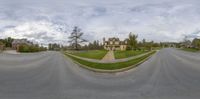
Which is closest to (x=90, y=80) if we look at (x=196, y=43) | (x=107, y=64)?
(x=107, y=64)

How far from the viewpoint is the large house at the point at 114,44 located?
8.70m

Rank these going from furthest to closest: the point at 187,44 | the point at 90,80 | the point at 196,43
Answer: the point at 187,44 → the point at 196,43 → the point at 90,80

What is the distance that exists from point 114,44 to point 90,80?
1944 mm

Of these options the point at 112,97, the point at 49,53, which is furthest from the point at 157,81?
the point at 49,53

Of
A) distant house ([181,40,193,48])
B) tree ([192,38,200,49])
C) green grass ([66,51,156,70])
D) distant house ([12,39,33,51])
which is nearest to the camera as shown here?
green grass ([66,51,156,70])

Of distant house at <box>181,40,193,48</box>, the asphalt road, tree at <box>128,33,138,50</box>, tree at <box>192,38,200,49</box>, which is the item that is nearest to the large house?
tree at <box>128,33,138,50</box>

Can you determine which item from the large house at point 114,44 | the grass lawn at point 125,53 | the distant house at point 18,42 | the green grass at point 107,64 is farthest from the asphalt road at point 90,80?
the large house at point 114,44

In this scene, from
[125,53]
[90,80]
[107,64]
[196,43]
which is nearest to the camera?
[90,80]

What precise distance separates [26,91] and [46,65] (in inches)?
101

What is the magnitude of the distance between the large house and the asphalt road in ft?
2.98

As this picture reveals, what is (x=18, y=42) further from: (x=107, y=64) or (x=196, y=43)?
(x=196, y=43)

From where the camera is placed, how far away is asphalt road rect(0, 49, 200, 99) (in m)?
5.75

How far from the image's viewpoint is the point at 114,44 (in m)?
8.66

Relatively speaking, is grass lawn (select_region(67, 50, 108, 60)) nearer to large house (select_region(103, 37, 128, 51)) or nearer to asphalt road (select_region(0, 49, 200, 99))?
large house (select_region(103, 37, 128, 51))
